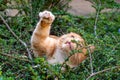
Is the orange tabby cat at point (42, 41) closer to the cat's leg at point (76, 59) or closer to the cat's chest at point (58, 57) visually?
the cat's chest at point (58, 57)

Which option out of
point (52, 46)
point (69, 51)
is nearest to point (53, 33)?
point (52, 46)

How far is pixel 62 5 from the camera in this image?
2672mm

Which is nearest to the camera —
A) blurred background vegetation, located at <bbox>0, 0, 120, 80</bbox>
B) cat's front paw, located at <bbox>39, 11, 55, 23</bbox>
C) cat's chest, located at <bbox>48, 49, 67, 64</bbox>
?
blurred background vegetation, located at <bbox>0, 0, 120, 80</bbox>

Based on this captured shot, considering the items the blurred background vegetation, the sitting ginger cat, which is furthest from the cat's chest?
the blurred background vegetation

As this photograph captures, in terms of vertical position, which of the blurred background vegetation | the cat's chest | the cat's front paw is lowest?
the cat's chest

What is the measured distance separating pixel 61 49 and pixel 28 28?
13.5 inches

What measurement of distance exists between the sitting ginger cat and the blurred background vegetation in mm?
47

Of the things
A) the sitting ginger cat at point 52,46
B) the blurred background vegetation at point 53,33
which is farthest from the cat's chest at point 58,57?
the blurred background vegetation at point 53,33

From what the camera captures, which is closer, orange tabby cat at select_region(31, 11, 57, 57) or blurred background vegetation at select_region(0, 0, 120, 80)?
blurred background vegetation at select_region(0, 0, 120, 80)

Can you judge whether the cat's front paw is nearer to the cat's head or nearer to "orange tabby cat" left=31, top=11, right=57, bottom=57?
"orange tabby cat" left=31, top=11, right=57, bottom=57

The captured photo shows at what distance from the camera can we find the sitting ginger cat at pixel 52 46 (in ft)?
6.12

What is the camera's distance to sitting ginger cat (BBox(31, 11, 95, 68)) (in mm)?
1866

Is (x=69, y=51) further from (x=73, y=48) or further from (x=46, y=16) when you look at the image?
(x=46, y=16)

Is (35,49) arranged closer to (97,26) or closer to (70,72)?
(70,72)
